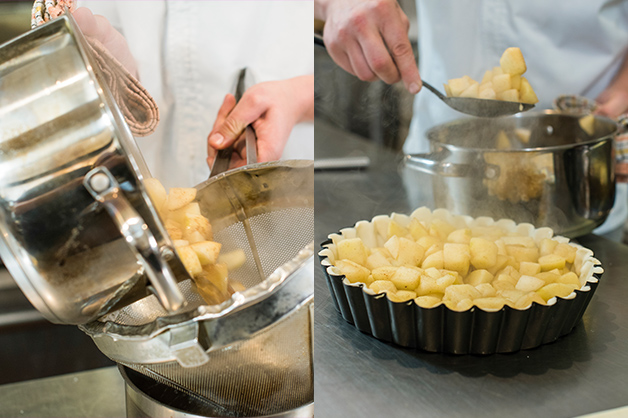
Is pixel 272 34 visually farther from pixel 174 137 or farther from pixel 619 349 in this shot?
pixel 619 349

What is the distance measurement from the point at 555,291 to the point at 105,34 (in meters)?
0.56

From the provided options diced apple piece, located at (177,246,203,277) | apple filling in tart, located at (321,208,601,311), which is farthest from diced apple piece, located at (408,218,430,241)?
diced apple piece, located at (177,246,203,277)

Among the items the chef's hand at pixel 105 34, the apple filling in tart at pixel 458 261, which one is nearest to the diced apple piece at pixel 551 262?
the apple filling in tart at pixel 458 261

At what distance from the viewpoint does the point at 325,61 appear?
0.49 metres

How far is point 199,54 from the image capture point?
2.78 ft

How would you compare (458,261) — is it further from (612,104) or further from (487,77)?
(612,104)

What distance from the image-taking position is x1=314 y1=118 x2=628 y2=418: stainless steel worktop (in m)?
0.40

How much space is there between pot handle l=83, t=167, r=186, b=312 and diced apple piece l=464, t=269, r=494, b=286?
0.26m

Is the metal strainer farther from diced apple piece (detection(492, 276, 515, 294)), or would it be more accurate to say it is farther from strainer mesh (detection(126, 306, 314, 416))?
diced apple piece (detection(492, 276, 515, 294))

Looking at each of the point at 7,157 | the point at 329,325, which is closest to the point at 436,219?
the point at 329,325

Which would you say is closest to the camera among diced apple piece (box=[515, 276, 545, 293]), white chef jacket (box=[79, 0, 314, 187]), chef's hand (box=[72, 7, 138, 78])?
diced apple piece (box=[515, 276, 545, 293])

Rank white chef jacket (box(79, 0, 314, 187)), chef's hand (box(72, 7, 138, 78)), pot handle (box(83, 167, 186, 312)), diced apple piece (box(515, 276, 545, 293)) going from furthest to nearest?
white chef jacket (box(79, 0, 314, 187)) < chef's hand (box(72, 7, 138, 78)) < diced apple piece (box(515, 276, 545, 293)) < pot handle (box(83, 167, 186, 312))

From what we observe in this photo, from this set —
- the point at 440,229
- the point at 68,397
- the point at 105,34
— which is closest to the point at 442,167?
the point at 440,229

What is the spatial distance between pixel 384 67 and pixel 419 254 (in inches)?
6.9
